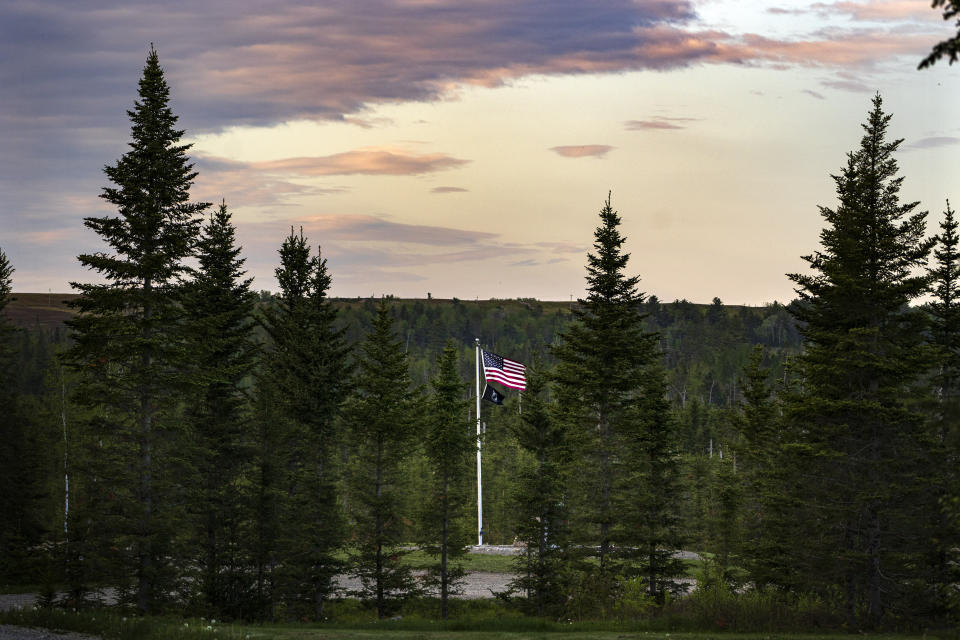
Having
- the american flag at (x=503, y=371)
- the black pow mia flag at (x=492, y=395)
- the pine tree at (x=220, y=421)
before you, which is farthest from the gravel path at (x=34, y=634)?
the black pow mia flag at (x=492, y=395)

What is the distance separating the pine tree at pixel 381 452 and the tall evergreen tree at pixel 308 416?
4.48ft

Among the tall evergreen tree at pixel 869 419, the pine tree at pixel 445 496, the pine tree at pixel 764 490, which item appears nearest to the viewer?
the tall evergreen tree at pixel 869 419

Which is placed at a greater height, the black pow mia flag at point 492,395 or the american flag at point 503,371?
the american flag at point 503,371

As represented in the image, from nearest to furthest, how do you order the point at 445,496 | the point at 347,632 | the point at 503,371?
the point at 347,632
the point at 445,496
the point at 503,371

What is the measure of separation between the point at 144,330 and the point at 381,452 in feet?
42.4

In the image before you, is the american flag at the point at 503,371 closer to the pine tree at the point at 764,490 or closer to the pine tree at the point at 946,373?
the pine tree at the point at 764,490

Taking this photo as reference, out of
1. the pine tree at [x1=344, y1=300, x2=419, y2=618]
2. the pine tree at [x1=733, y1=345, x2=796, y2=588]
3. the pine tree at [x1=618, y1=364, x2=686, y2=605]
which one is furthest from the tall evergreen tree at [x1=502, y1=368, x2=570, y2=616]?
the pine tree at [x1=733, y1=345, x2=796, y2=588]

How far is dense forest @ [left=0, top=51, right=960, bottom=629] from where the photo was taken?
89.4 ft

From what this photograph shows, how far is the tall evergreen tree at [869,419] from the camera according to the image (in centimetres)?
2642

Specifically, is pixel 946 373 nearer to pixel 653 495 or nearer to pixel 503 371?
pixel 653 495

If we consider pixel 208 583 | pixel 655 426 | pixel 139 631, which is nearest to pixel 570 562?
pixel 655 426

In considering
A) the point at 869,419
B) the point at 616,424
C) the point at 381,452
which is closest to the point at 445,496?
the point at 381,452

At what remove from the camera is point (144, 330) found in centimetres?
3086

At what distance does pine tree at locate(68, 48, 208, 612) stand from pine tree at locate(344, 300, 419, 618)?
366 inches
